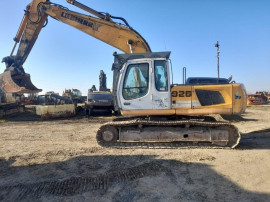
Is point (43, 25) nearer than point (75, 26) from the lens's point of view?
No

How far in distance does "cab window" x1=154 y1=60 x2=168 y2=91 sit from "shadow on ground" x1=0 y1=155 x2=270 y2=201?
2127 mm

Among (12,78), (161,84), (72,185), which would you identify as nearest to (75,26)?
(12,78)

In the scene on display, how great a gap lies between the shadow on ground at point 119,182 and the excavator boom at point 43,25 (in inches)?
232

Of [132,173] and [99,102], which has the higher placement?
[99,102]

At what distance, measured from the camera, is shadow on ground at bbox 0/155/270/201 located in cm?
370

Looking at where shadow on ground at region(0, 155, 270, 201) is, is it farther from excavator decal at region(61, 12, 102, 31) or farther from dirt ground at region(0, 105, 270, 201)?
excavator decal at region(61, 12, 102, 31)

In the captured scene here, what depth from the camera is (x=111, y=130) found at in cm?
686

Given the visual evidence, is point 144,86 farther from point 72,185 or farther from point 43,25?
point 43,25

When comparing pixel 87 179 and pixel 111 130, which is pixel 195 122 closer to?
pixel 111 130

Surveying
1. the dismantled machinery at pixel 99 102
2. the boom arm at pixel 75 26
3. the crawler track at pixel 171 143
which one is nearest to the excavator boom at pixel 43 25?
the boom arm at pixel 75 26

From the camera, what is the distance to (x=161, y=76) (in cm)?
655

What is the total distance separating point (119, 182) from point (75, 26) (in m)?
9.46

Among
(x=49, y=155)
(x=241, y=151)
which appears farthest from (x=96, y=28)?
(x=241, y=151)

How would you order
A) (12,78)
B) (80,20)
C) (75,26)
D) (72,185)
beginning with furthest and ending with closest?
(12,78), (75,26), (80,20), (72,185)
